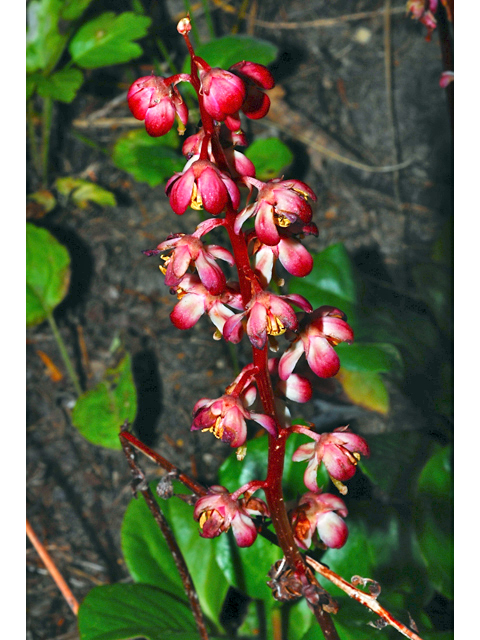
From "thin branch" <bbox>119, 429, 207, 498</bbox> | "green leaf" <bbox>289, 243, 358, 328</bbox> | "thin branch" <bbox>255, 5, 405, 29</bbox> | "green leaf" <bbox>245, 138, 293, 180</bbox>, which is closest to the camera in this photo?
"thin branch" <bbox>119, 429, 207, 498</bbox>

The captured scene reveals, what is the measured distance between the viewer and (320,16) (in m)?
2.31

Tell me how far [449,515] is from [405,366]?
0.40 metres

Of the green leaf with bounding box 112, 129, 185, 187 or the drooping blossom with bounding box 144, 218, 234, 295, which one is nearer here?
the drooping blossom with bounding box 144, 218, 234, 295

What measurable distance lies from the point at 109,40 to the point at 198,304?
1.44 metres

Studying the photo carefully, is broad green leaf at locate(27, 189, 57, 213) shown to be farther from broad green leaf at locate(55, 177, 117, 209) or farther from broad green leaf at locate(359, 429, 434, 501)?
broad green leaf at locate(359, 429, 434, 501)

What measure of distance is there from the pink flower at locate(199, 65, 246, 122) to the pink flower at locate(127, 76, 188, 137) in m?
0.05

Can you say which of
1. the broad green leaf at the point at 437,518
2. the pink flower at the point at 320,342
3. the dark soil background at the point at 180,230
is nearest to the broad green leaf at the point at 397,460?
the broad green leaf at the point at 437,518

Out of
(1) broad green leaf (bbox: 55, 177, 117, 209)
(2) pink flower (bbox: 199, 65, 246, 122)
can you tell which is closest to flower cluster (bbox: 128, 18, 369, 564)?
(2) pink flower (bbox: 199, 65, 246, 122)

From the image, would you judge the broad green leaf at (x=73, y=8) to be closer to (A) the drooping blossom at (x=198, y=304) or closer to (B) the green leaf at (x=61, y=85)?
(B) the green leaf at (x=61, y=85)

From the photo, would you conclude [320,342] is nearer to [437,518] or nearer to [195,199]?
[195,199]

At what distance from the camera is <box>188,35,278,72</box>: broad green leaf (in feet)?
5.60

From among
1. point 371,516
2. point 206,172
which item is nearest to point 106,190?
point 371,516

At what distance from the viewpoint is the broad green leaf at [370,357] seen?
131 cm

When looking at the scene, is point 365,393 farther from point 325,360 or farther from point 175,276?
point 175,276
